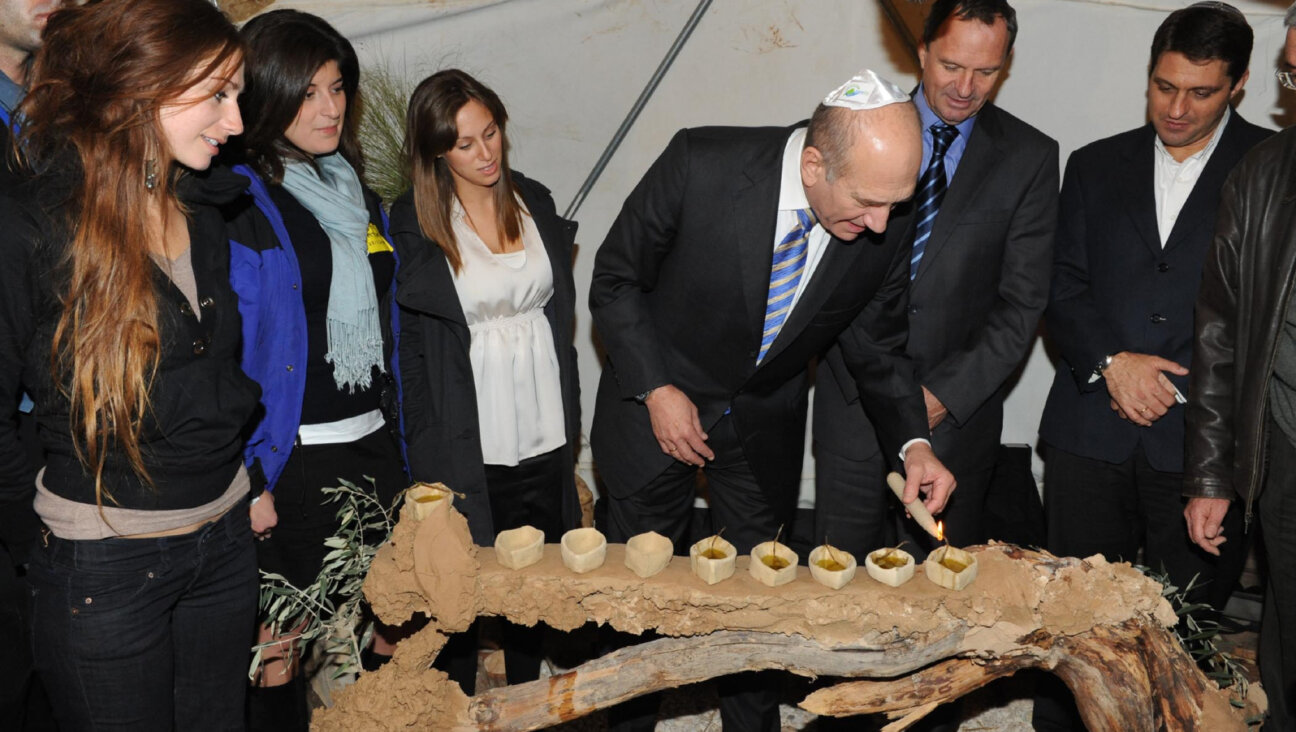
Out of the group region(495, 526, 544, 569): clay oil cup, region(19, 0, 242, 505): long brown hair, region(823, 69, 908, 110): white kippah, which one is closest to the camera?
region(19, 0, 242, 505): long brown hair

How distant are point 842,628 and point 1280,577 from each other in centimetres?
125

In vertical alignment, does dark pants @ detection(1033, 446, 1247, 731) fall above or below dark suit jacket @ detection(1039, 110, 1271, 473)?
below

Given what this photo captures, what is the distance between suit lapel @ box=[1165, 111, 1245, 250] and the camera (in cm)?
310

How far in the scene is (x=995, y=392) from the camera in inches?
125

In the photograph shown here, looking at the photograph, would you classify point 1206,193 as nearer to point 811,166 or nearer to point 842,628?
point 811,166

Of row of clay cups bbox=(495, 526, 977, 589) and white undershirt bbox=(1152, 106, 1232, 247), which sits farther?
white undershirt bbox=(1152, 106, 1232, 247)

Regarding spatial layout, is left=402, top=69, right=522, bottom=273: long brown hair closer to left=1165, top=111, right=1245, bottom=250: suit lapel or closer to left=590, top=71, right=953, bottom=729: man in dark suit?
left=590, top=71, right=953, bottom=729: man in dark suit

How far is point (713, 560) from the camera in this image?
2.17 metres

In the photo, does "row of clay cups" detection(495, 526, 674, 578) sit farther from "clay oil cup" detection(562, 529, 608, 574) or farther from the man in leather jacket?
the man in leather jacket

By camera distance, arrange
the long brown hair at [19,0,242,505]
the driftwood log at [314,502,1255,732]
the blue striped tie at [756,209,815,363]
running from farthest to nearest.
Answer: the blue striped tie at [756,209,815,363]
the driftwood log at [314,502,1255,732]
the long brown hair at [19,0,242,505]

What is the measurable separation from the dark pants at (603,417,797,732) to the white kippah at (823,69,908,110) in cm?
89

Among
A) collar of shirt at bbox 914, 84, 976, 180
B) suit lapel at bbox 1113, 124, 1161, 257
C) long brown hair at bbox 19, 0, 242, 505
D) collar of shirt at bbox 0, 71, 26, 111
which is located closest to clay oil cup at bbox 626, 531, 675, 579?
long brown hair at bbox 19, 0, 242, 505

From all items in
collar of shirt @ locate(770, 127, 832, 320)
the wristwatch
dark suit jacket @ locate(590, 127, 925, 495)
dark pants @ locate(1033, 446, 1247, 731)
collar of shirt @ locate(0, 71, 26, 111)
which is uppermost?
collar of shirt @ locate(0, 71, 26, 111)

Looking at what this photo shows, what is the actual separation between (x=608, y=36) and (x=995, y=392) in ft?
6.43
